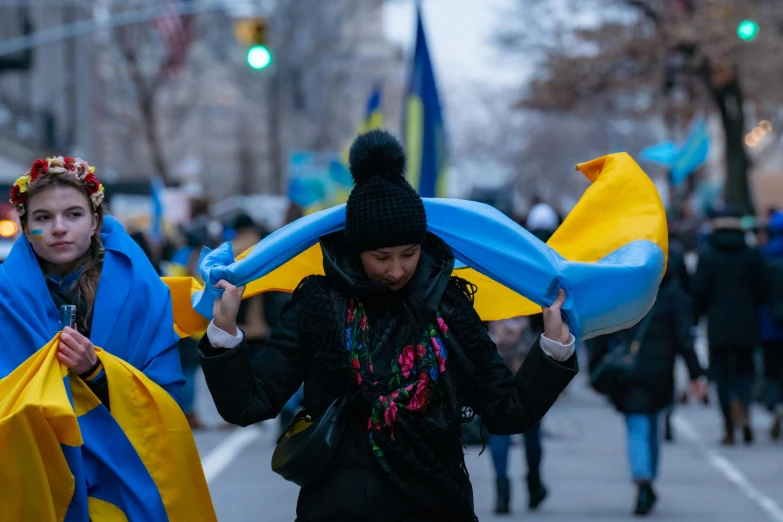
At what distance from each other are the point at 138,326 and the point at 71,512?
587mm

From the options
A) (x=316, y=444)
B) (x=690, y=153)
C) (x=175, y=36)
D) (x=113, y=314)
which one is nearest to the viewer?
(x=316, y=444)

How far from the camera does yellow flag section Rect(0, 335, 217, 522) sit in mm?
4082

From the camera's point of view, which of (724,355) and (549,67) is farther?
(549,67)

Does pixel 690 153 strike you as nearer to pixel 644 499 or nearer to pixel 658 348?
pixel 658 348

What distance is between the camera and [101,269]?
4.49m

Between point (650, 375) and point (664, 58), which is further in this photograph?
point (664, 58)

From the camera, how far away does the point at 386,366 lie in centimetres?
407

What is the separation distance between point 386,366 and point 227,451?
332 inches

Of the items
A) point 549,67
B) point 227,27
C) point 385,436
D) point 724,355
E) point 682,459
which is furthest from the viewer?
point 227,27

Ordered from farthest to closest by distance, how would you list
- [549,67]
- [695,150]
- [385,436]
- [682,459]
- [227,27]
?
[227,27]
[549,67]
[695,150]
[682,459]
[385,436]

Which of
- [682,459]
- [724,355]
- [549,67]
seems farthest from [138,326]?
[549,67]

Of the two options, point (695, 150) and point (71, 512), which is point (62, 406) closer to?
point (71, 512)

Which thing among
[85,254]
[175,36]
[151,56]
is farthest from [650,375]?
[151,56]

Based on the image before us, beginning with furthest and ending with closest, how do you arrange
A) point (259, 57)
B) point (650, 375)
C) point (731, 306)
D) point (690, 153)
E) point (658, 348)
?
point (690, 153) → point (259, 57) → point (731, 306) → point (658, 348) → point (650, 375)
